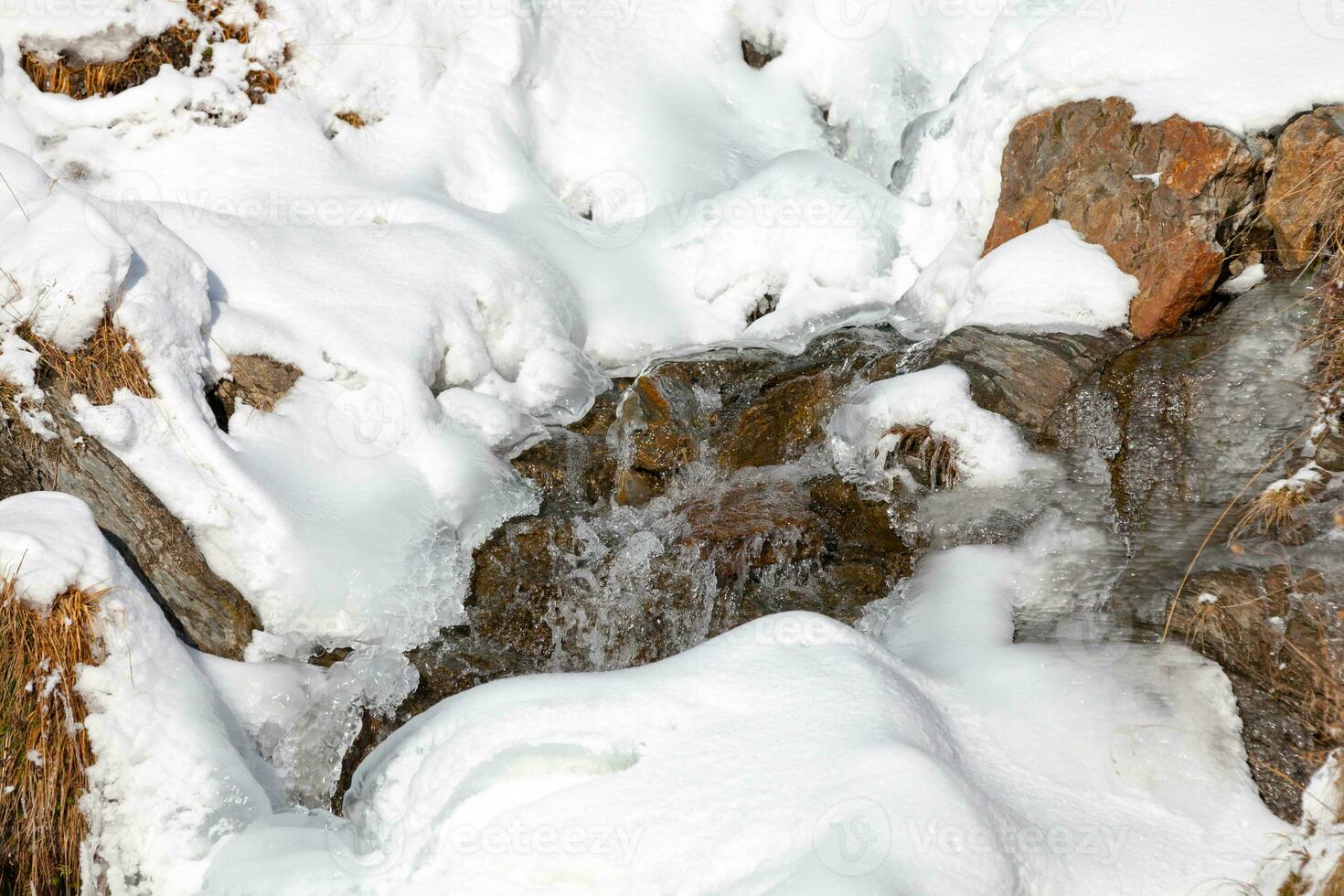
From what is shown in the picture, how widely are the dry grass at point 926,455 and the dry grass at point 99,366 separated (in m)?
2.60

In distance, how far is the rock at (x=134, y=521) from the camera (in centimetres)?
313

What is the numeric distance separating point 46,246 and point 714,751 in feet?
8.69

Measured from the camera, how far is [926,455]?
3.82 metres

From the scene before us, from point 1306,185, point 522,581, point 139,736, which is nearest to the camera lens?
point 139,736

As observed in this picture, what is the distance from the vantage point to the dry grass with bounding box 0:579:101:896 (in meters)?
2.50

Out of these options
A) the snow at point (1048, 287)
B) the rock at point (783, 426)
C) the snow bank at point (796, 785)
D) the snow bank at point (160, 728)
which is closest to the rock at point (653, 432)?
the rock at point (783, 426)

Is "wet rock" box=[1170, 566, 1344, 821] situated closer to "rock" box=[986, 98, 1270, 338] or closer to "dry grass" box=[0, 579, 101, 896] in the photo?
"rock" box=[986, 98, 1270, 338]

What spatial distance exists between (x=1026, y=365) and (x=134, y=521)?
124 inches

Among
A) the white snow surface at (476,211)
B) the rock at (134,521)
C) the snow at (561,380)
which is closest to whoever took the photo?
the snow at (561,380)

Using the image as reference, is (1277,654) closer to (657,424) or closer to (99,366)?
(657,424)

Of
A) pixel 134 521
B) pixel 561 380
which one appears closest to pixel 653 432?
pixel 561 380

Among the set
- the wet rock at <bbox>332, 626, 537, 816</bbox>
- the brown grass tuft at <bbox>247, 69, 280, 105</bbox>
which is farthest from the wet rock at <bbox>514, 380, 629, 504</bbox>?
the brown grass tuft at <bbox>247, 69, 280, 105</bbox>

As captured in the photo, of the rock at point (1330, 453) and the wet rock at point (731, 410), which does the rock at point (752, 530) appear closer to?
the wet rock at point (731, 410)

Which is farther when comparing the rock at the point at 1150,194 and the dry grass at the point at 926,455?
the rock at the point at 1150,194
